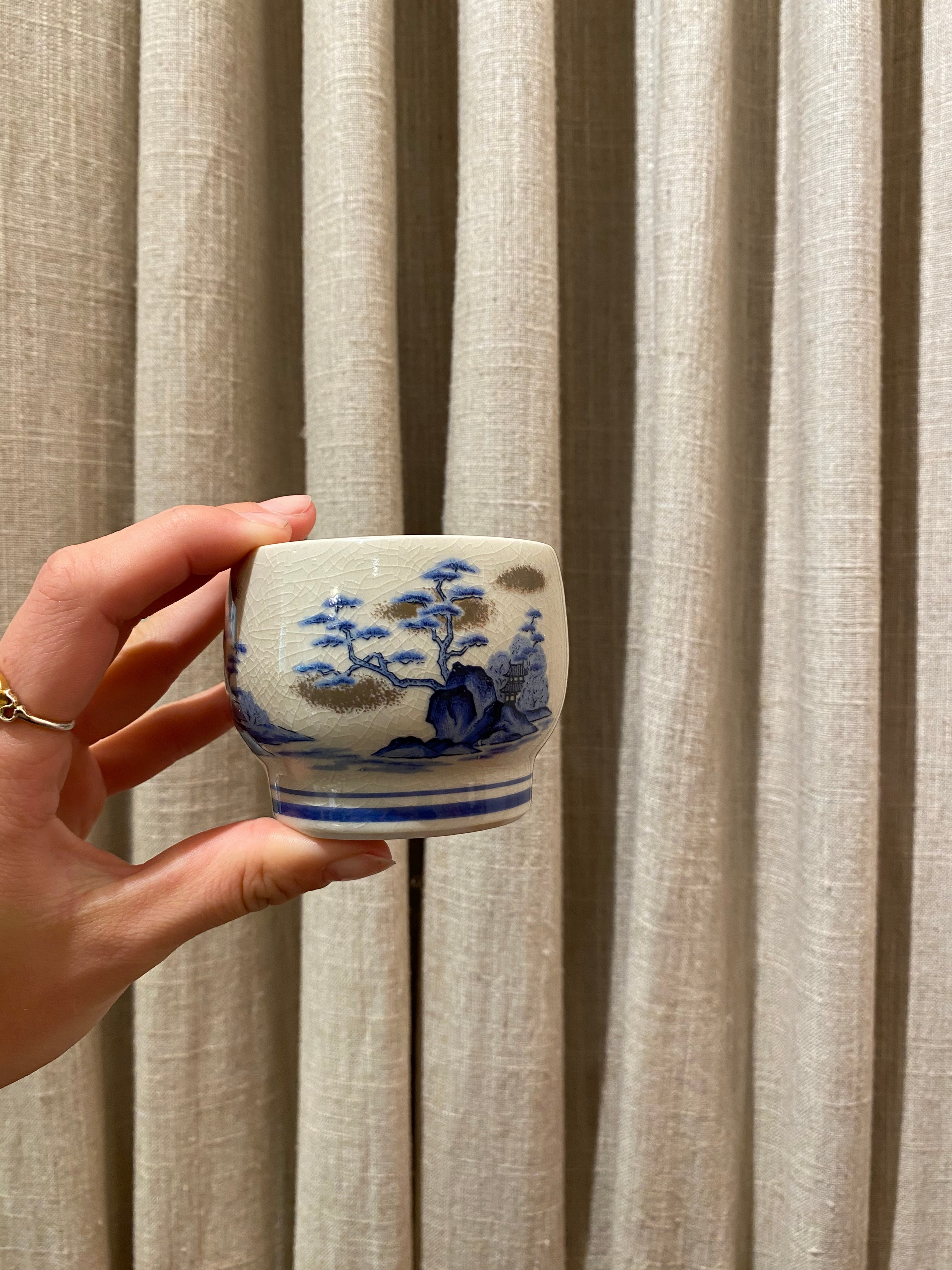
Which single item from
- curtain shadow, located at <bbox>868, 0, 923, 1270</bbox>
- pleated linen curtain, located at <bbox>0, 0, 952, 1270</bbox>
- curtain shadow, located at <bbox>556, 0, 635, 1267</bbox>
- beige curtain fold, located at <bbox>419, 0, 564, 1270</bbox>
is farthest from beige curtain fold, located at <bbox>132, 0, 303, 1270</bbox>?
curtain shadow, located at <bbox>868, 0, 923, 1270</bbox>

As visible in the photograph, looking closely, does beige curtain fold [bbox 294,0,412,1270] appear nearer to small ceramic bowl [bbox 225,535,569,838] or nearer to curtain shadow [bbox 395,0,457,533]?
curtain shadow [bbox 395,0,457,533]

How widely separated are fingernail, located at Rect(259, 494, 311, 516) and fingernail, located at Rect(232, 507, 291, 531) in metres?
0.03

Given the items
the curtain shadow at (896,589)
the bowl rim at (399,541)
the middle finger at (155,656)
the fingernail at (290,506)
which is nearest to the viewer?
the bowl rim at (399,541)

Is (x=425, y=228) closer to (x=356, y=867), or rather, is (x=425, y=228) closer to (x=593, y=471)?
(x=593, y=471)

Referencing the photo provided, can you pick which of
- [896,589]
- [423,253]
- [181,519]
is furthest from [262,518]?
Result: [896,589]

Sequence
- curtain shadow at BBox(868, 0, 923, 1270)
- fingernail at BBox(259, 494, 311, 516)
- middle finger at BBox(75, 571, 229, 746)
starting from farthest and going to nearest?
curtain shadow at BBox(868, 0, 923, 1270) → middle finger at BBox(75, 571, 229, 746) → fingernail at BBox(259, 494, 311, 516)

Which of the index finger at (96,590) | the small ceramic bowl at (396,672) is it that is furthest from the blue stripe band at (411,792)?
the index finger at (96,590)

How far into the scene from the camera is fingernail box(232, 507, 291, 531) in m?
0.50

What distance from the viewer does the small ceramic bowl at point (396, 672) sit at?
0.43 m

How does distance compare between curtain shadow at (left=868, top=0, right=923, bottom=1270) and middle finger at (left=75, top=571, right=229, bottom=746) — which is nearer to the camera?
middle finger at (left=75, top=571, right=229, bottom=746)

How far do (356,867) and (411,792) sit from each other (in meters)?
0.07

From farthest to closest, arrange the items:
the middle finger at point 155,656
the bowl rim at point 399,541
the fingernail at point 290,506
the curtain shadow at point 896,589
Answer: the curtain shadow at point 896,589
the middle finger at point 155,656
the fingernail at point 290,506
the bowl rim at point 399,541

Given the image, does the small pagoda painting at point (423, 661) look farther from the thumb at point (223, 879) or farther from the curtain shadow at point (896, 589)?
the curtain shadow at point (896, 589)

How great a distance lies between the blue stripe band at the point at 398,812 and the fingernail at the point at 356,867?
33 mm
